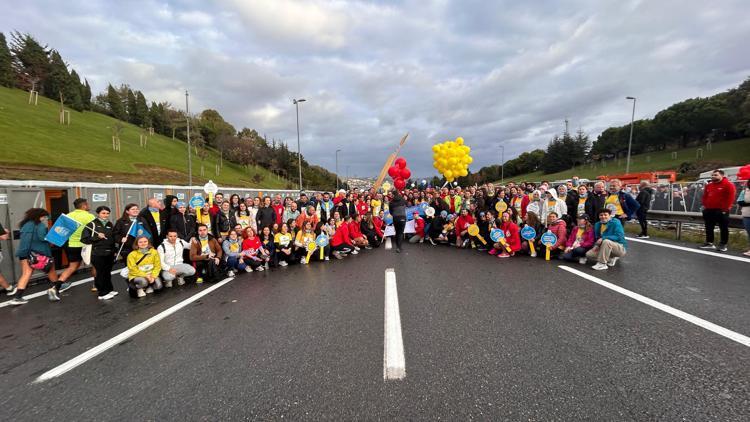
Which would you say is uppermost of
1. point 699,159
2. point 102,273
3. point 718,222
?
point 699,159

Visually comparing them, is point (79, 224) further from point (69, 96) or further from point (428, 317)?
Answer: point (69, 96)

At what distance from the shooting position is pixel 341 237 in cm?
896

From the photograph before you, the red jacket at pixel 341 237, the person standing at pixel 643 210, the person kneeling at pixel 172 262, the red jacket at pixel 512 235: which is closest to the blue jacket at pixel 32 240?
the person kneeling at pixel 172 262

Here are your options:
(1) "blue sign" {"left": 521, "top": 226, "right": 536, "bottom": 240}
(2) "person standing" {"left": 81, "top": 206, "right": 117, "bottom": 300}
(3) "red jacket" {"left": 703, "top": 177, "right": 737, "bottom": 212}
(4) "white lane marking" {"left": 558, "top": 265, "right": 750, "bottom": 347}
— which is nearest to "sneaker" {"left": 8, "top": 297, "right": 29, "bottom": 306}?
(2) "person standing" {"left": 81, "top": 206, "right": 117, "bottom": 300}

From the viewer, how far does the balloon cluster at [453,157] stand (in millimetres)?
24562

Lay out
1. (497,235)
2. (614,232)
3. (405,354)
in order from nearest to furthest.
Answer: (405,354)
(614,232)
(497,235)

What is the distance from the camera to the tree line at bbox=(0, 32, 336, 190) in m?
55.5

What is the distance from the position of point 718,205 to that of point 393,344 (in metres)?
9.30

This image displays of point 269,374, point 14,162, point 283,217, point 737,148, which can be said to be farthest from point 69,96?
point 737,148

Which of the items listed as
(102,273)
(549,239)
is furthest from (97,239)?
(549,239)

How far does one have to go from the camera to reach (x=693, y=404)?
2170mm

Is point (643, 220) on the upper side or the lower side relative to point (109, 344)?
upper

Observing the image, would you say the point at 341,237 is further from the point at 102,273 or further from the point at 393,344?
the point at 393,344

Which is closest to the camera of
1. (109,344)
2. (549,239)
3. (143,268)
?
(109,344)
